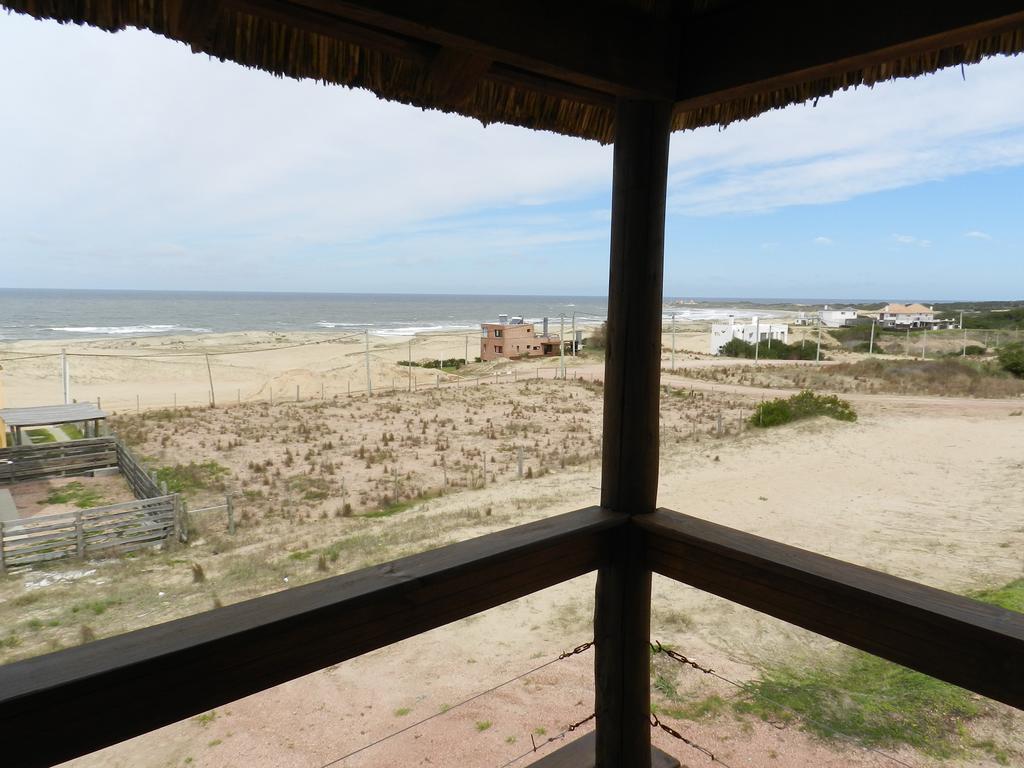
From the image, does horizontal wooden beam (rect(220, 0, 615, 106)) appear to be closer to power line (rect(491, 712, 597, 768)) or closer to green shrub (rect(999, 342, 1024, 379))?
power line (rect(491, 712, 597, 768))

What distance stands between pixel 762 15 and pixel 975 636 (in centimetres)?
102

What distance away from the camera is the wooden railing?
65cm

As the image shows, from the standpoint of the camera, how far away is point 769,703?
2607 millimetres

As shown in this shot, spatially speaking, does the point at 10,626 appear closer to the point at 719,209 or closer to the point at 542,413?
the point at 542,413

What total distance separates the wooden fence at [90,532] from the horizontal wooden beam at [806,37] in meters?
6.41

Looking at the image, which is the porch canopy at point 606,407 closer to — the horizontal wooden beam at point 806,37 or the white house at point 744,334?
the horizontal wooden beam at point 806,37

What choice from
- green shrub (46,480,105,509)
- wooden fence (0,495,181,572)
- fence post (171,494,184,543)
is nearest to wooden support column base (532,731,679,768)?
wooden fence (0,495,181,572)

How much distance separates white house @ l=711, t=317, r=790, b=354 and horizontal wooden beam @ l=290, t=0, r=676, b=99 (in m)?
25.5

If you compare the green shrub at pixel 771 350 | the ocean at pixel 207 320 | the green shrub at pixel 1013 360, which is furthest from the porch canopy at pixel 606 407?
the ocean at pixel 207 320

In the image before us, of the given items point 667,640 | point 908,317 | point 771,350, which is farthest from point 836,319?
point 667,640

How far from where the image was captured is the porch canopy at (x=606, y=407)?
73 centimetres

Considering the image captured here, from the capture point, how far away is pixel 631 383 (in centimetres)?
117

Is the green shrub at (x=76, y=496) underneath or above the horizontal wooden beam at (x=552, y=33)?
underneath

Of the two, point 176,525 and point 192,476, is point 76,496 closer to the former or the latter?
point 192,476
